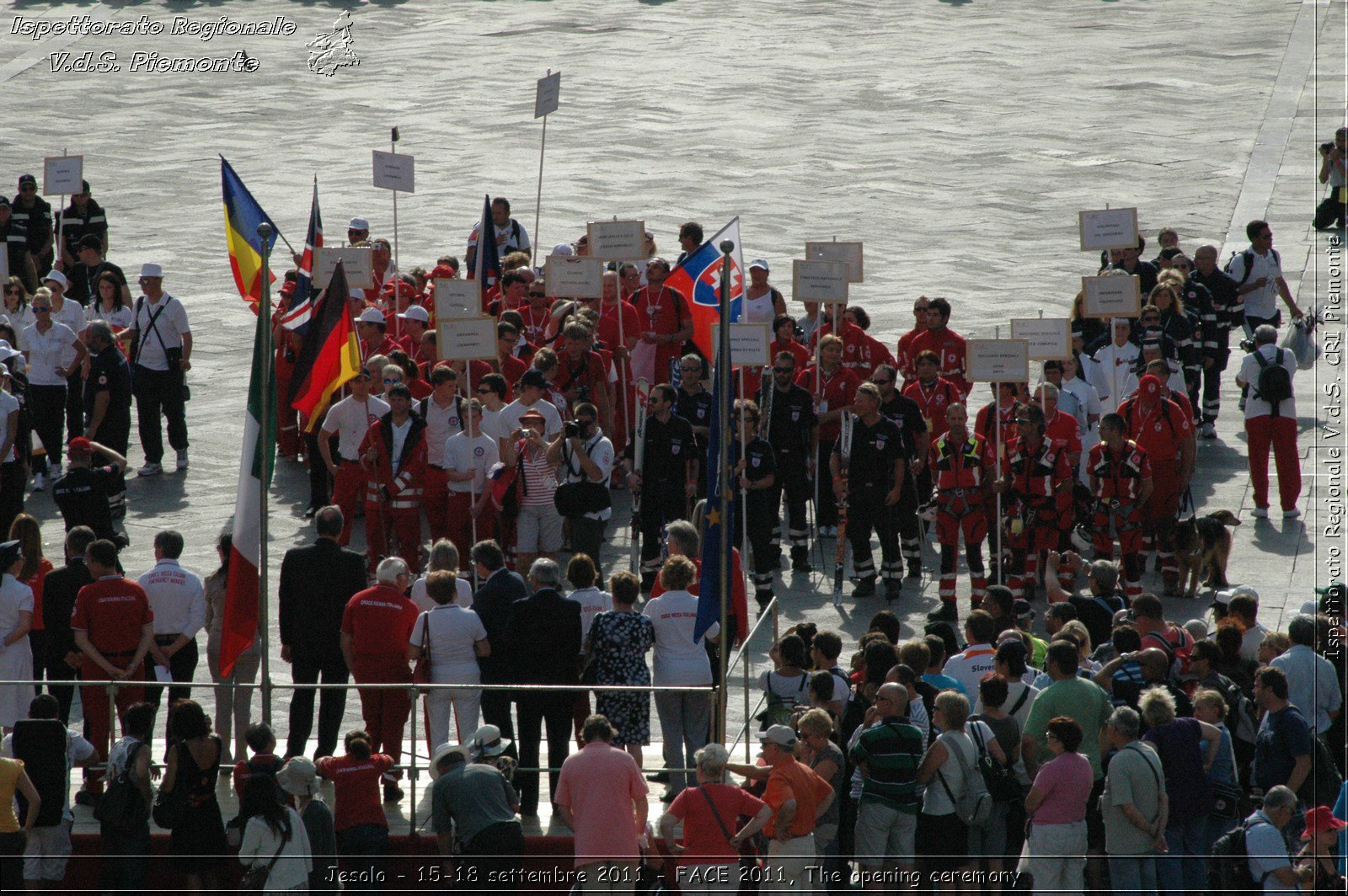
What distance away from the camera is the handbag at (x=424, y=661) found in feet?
36.4

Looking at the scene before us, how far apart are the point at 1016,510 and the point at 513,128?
69.2 feet

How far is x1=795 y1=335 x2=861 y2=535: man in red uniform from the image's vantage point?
1595cm

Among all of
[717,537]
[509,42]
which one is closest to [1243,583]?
[717,537]

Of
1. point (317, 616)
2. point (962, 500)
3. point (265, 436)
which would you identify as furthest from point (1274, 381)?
point (265, 436)

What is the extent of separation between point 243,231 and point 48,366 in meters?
2.26

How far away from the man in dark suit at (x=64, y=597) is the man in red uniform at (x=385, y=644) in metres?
1.79

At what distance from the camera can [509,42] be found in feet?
129

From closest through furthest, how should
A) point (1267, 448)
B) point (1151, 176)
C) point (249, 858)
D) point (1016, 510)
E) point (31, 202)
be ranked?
point (249, 858) < point (1016, 510) < point (1267, 448) < point (31, 202) < point (1151, 176)

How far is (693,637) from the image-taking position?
437 inches

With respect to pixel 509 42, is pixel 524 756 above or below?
below

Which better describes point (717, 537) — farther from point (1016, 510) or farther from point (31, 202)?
point (31, 202)

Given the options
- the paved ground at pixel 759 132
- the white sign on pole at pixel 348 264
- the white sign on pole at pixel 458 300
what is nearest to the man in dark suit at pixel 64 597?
the white sign on pole at pixel 458 300

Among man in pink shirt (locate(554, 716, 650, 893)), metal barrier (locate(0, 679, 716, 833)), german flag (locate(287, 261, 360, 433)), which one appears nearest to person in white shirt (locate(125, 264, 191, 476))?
german flag (locate(287, 261, 360, 433))

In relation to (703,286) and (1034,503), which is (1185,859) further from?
(703,286)
